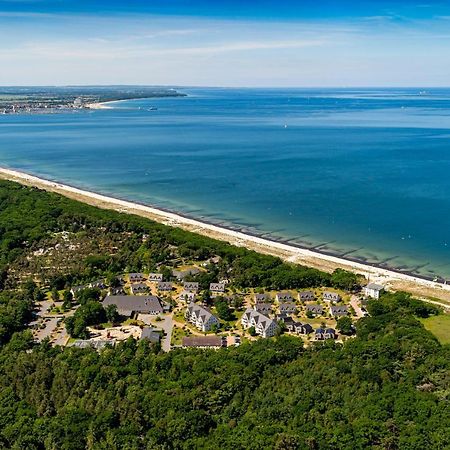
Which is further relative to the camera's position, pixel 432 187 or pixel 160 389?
pixel 432 187

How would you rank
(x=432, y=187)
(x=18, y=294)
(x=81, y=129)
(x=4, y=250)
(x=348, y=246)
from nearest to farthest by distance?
(x=18, y=294) → (x=4, y=250) → (x=348, y=246) → (x=432, y=187) → (x=81, y=129)

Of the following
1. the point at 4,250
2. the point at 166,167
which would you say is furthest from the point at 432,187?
the point at 4,250

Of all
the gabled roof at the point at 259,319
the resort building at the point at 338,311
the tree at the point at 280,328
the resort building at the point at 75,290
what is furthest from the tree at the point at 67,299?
the resort building at the point at 338,311

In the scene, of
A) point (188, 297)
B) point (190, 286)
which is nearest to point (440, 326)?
point (188, 297)

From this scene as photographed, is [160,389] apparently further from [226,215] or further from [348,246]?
[226,215]

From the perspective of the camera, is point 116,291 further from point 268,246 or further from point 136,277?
point 268,246

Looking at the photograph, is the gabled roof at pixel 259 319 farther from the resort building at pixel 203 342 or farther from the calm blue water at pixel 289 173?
the calm blue water at pixel 289 173

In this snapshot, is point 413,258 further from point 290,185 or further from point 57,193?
point 57,193

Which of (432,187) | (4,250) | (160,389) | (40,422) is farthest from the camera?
(432,187)
